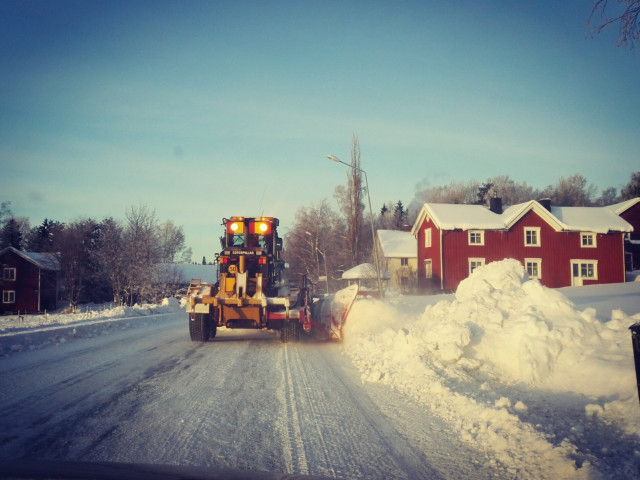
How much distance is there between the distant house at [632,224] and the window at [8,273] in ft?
206

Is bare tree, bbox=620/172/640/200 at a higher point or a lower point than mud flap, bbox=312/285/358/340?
higher

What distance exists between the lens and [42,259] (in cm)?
4750

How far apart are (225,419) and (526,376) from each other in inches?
176

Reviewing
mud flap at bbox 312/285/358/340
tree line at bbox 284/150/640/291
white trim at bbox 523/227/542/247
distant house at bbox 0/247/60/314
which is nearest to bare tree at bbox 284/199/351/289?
tree line at bbox 284/150/640/291

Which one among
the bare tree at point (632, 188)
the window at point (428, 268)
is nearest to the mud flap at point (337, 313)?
the window at point (428, 268)

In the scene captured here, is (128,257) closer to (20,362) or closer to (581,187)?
(20,362)

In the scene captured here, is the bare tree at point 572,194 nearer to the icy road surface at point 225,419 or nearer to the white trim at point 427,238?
the white trim at point 427,238

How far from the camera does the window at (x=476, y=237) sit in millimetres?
34303

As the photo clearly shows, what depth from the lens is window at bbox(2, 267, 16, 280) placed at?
44.7 metres

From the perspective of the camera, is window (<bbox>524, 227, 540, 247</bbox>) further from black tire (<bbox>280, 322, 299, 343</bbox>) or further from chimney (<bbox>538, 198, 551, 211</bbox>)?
black tire (<bbox>280, 322, 299, 343</bbox>)

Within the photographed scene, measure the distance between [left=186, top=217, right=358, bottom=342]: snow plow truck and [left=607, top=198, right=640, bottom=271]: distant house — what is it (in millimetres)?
42737

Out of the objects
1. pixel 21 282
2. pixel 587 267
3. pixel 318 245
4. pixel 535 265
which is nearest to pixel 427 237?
pixel 535 265

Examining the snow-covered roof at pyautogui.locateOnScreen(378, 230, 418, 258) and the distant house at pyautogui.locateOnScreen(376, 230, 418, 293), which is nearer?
the distant house at pyautogui.locateOnScreen(376, 230, 418, 293)

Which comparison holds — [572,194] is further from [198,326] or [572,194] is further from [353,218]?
[198,326]
